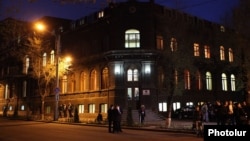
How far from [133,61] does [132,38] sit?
2.86 meters

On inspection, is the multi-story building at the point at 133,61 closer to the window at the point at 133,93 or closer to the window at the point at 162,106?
the window at the point at 133,93

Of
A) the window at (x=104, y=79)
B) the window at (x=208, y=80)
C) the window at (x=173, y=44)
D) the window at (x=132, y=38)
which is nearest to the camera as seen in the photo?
the window at (x=173, y=44)

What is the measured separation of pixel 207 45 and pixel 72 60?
62.9 feet

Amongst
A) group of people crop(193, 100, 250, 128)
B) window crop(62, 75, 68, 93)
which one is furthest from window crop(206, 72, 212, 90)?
group of people crop(193, 100, 250, 128)

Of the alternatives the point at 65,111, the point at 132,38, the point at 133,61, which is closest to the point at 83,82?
the point at 65,111

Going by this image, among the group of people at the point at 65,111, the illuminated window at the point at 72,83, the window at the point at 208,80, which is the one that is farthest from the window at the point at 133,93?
the window at the point at 208,80

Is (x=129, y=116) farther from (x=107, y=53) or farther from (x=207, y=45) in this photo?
(x=207, y=45)

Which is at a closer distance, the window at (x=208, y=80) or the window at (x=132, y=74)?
the window at (x=132, y=74)

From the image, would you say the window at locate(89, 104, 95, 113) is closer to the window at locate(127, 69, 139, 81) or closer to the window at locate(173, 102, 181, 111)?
the window at locate(127, 69, 139, 81)

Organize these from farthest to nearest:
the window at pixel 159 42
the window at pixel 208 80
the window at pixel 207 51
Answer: the window at pixel 208 80, the window at pixel 207 51, the window at pixel 159 42

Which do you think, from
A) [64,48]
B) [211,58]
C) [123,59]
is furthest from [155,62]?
[64,48]

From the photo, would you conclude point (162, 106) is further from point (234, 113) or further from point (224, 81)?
point (234, 113)

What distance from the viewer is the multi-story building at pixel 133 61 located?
134 ft

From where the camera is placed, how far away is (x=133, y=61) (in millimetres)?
41125
